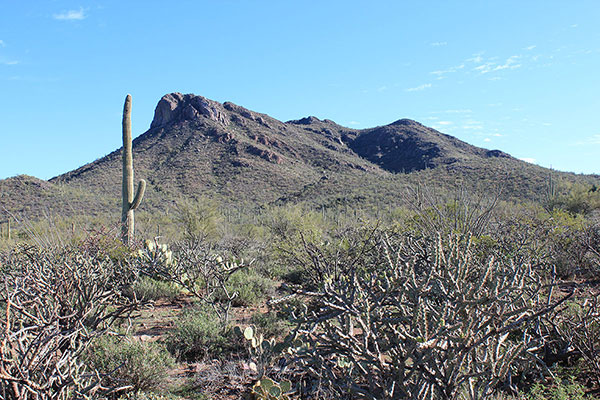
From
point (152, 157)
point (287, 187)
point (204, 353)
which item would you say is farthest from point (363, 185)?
point (204, 353)

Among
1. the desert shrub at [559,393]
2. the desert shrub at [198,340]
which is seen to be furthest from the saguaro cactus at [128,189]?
the desert shrub at [559,393]

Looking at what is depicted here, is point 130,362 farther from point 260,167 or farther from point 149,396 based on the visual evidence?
point 260,167

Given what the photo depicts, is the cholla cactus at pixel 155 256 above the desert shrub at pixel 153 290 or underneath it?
above

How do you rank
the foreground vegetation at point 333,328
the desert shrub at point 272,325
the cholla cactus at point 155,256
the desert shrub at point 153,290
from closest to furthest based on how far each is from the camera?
the foreground vegetation at point 333,328 → the desert shrub at point 272,325 → the desert shrub at point 153,290 → the cholla cactus at point 155,256

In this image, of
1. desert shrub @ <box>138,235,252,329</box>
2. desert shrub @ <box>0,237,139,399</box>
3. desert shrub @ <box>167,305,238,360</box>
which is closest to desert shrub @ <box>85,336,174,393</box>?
desert shrub @ <box>0,237,139,399</box>

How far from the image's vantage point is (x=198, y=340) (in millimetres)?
5172

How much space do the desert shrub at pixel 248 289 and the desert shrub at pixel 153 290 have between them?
118cm

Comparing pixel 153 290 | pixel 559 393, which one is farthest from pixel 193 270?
pixel 559 393

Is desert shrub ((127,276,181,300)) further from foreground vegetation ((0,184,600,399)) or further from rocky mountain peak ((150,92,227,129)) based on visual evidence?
rocky mountain peak ((150,92,227,129))

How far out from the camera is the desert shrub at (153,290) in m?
8.06

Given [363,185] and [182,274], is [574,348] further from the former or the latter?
[363,185]

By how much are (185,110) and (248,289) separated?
223 feet

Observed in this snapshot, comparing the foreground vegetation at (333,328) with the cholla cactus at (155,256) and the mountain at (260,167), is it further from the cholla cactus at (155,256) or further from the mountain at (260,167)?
the mountain at (260,167)

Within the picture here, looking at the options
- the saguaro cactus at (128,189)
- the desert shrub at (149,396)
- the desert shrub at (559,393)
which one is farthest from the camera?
the saguaro cactus at (128,189)
